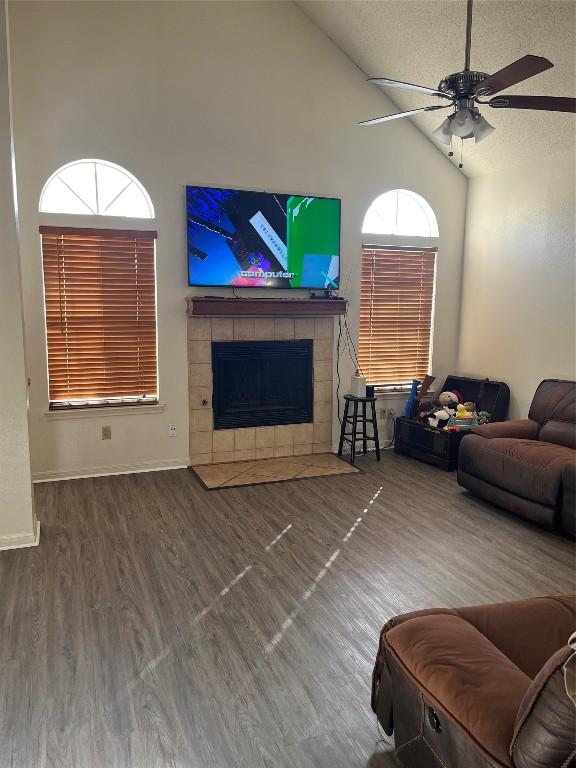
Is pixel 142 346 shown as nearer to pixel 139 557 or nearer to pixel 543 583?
pixel 139 557

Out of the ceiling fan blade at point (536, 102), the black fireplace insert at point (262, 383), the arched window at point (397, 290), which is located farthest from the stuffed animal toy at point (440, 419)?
the ceiling fan blade at point (536, 102)

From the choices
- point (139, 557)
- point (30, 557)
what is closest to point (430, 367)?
point (139, 557)

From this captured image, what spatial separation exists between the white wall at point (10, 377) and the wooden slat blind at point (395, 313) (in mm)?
3350

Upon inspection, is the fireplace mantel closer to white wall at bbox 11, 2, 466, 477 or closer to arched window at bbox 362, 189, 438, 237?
white wall at bbox 11, 2, 466, 477

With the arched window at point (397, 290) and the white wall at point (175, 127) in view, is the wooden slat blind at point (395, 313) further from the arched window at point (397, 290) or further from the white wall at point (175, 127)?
the white wall at point (175, 127)

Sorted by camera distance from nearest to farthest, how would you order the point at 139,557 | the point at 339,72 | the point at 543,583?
the point at 543,583 → the point at 139,557 → the point at 339,72

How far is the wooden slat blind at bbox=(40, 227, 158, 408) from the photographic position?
4.59 metres

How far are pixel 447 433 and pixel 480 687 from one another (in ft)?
12.4

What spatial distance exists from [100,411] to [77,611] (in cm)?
225

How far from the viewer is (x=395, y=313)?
5875mm

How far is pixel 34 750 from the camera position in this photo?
1.95m

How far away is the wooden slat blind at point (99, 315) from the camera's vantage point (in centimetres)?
459

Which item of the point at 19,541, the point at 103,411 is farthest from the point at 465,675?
the point at 103,411

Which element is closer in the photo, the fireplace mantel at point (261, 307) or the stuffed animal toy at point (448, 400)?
the fireplace mantel at point (261, 307)
